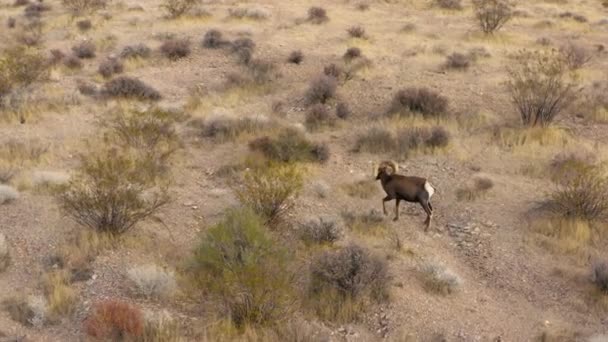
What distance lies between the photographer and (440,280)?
27.5 feet

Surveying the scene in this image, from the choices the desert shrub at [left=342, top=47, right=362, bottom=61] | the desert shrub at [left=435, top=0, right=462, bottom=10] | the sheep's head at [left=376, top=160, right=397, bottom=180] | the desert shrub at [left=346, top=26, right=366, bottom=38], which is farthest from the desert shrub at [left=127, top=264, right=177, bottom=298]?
the desert shrub at [left=435, top=0, right=462, bottom=10]

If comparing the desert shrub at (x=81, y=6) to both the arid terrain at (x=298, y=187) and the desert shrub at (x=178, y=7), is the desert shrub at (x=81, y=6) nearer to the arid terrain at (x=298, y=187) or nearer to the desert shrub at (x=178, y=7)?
the desert shrub at (x=178, y=7)

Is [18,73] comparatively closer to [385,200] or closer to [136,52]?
[136,52]

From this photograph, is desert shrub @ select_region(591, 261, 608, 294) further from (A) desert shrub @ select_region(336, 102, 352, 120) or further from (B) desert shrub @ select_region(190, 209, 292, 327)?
(A) desert shrub @ select_region(336, 102, 352, 120)

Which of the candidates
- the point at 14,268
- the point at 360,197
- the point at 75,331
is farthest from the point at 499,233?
the point at 14,268

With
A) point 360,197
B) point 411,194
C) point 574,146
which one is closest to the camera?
point 411,194

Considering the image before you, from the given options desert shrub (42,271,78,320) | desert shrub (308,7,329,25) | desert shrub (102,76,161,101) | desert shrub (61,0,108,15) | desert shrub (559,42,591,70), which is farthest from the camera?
desert shrub (61,0,108,15)

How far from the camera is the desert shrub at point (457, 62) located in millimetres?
18266

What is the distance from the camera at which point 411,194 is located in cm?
987

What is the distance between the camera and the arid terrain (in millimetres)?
7617

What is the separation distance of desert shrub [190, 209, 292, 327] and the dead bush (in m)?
12.8

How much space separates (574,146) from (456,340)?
7604 millimetres

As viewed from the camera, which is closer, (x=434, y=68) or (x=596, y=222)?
(x=596, y=222)

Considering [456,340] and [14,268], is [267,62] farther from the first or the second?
[456,340]
